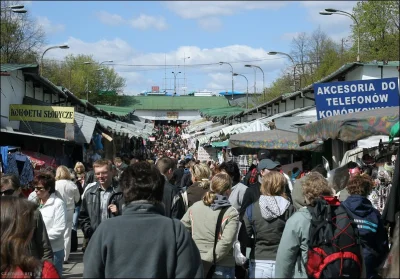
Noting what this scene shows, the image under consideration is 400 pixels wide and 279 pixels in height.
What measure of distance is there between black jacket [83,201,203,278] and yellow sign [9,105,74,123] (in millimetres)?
20027

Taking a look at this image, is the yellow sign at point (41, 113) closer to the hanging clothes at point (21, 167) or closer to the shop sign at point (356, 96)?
the hanging clothes at point (21, 167)

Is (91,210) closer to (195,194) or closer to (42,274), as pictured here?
(195,194)

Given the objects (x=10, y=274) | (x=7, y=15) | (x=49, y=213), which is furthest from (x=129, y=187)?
(x=7, y=15)

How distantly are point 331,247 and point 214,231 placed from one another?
5.32 feet

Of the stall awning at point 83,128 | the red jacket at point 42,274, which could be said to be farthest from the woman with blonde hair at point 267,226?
the stall awning at point 83,128

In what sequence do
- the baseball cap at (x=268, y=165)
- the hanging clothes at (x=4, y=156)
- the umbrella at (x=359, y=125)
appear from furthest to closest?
the hanging clothes at (x=4, y=156) → the baseball cap at (x=268, y=165) → the umbrella at (x=359, y=125)

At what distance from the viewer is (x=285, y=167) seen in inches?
759

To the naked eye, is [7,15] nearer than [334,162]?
No

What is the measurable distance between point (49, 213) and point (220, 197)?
6.50 ft

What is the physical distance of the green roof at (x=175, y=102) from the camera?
111188mm

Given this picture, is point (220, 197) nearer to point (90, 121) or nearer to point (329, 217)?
point (329, 217)

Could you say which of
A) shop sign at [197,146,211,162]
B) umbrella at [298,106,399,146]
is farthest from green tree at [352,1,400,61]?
umbrella at [298,106,399,146]

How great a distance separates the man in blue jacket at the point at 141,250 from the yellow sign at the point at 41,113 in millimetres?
20008

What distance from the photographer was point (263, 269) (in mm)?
7281
